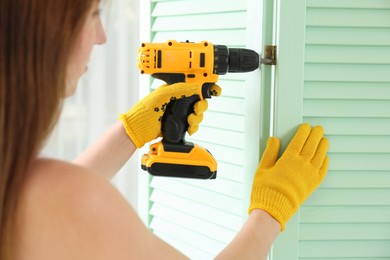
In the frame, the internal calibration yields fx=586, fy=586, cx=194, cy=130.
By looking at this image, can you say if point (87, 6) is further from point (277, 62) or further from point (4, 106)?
point (277, 62)

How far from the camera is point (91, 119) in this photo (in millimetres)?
2383

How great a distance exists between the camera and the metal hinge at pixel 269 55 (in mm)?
1165

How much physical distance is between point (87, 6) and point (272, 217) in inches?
22.1

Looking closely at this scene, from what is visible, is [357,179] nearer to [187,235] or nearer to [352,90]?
[352,90]

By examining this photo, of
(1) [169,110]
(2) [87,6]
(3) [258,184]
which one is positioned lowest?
(3) [258,184]

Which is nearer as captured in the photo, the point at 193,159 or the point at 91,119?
the point at 193,159

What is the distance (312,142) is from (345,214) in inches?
6.9

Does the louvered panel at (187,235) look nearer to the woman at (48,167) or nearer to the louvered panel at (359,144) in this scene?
the louvered panel at (359,144)

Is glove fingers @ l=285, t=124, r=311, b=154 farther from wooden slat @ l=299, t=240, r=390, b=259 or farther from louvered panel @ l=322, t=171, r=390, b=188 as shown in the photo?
wooden slat @ l=299, t=240, r=390, b=259

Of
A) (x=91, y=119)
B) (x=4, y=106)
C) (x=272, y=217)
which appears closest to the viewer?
(x=4, y=106)

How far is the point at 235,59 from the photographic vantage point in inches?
44.7

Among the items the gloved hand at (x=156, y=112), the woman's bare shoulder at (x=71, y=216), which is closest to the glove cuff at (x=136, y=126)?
the gloved hand at (x=156, y=112)

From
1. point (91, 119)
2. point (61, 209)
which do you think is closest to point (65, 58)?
point (61, 209)

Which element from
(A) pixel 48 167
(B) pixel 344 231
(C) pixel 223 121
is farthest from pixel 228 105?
(A) pixel 48 167
